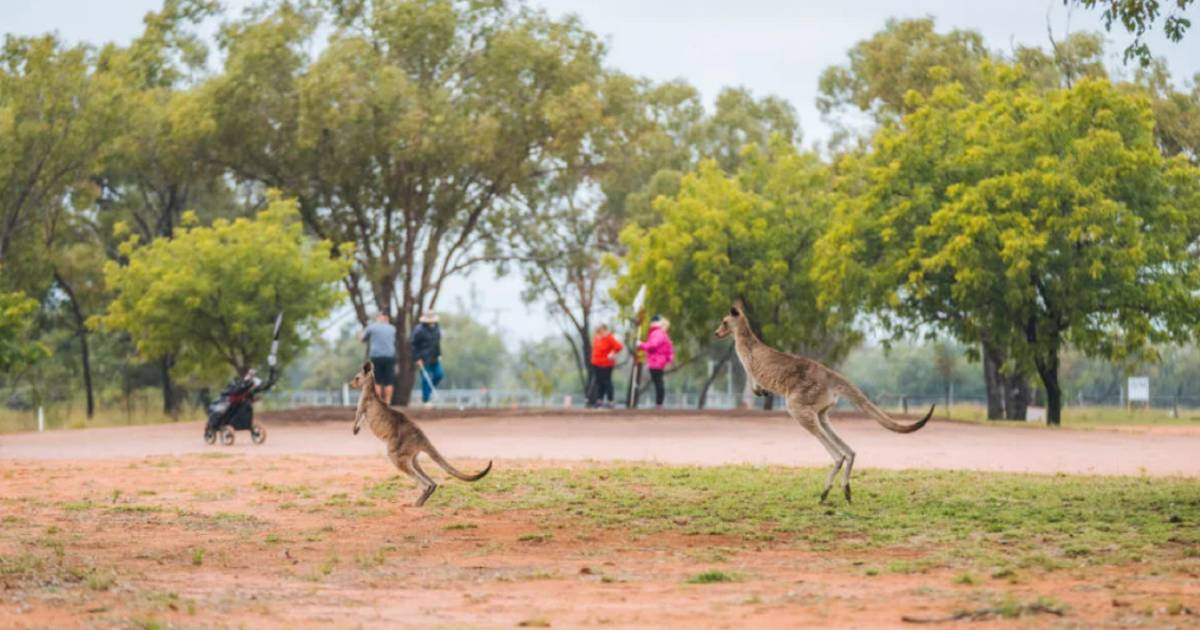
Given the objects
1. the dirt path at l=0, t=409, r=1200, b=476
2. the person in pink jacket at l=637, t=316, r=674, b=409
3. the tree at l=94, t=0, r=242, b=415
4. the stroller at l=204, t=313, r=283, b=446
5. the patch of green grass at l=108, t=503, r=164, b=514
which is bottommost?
the patch of green grass at l=108, t=503, r=164, b=514

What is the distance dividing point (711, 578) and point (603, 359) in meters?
25.4

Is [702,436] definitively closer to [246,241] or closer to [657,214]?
[246,241]

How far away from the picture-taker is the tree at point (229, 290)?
4238 centimetres

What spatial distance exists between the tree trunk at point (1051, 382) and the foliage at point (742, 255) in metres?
9.09

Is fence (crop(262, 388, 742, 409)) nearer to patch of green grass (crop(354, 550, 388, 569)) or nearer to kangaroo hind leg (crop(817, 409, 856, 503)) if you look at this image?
kangaroo hind leg (crop(817, 409, 856, 503))

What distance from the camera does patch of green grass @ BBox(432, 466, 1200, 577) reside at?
12383mm

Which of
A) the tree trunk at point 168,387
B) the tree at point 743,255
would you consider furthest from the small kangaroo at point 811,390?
the tree trunk at point 168,387

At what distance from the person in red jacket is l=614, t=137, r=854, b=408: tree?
32.3 feet

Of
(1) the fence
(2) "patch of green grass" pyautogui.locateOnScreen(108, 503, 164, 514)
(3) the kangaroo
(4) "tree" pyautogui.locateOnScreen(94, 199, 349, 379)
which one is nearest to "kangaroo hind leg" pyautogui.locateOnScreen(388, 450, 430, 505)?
(3) the kangaroo

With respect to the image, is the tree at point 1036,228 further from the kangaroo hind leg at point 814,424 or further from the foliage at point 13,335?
the kangaroo hind leg at point 814,424

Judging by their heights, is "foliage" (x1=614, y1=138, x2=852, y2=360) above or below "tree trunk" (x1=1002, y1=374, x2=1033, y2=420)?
above

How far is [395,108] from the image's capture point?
47094 millimetres

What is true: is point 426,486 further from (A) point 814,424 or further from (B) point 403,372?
(B) point 403,372

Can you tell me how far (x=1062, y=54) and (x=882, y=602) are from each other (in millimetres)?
44043
